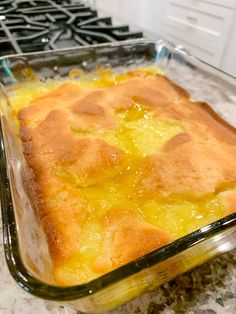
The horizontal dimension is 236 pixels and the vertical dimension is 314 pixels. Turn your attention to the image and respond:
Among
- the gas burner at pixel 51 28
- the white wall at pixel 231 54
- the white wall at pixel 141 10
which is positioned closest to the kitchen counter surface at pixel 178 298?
the gas burner at pixel 51 28

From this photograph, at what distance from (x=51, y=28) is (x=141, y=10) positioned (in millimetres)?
883

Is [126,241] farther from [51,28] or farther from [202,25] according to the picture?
[202,25]

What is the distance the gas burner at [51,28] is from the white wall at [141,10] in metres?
0.39

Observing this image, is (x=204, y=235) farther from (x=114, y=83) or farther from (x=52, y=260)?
(x=114, y=83)

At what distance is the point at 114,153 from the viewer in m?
0.66

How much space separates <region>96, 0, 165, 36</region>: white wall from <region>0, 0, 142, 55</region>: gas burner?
0.39 m

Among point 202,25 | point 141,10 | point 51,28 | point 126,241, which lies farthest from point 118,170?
point 141,10

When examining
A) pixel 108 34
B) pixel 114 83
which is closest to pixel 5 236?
pixel 114 83

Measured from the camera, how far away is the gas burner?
3.76 ft

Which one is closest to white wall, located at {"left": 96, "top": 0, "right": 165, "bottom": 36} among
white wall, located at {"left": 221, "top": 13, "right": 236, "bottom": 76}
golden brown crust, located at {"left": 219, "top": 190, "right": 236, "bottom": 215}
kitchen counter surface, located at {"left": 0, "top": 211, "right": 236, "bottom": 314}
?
white wall, located at {"left": 221, "top": 13, "right": 236, "bottom": 76}

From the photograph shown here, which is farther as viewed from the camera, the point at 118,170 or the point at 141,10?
the point at 141,10

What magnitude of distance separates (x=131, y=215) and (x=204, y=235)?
16cm

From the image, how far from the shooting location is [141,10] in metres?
1.94

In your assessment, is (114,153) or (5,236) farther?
(114,153)
